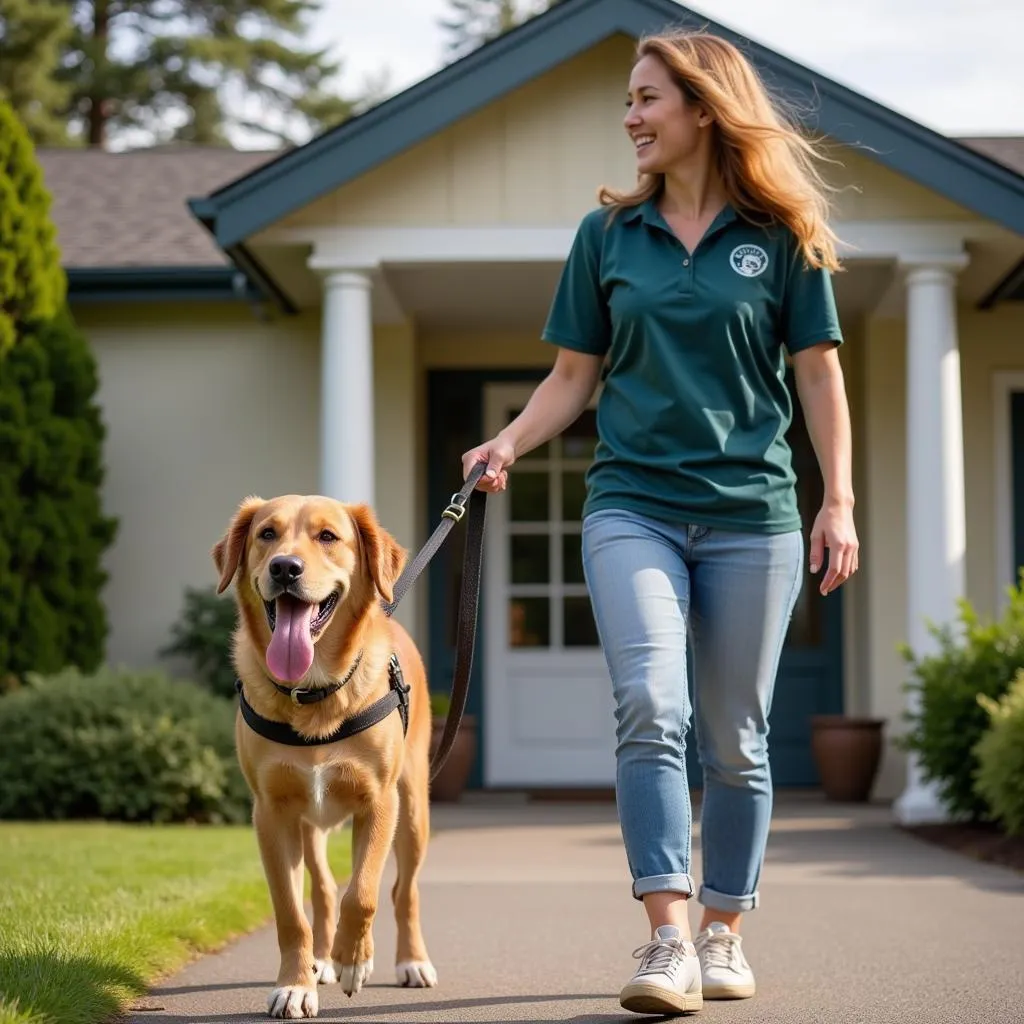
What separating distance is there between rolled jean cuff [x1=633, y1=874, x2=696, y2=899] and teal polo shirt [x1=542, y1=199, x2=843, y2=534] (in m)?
0.81

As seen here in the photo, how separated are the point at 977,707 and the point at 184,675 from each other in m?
5.44

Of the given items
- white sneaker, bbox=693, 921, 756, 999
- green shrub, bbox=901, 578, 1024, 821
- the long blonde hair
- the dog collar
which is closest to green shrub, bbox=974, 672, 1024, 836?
green shrub, bbox=901, 578, 1024, 821

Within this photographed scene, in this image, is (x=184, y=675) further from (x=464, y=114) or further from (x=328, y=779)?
(x=328, y=779)

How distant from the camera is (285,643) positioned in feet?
12.2

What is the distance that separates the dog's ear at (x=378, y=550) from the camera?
4.01m

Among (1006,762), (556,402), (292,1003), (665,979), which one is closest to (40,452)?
(1006,762)

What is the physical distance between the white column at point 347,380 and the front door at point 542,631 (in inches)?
84.6

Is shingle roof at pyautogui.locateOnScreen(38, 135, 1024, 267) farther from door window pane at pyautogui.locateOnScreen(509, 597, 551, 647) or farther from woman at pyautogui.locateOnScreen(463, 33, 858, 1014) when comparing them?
woman at pyautogui.locateOnScreen(463, 33, 858, 1014)

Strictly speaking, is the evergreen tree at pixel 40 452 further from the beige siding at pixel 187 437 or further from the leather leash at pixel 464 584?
the leather leash at pixel 464 584

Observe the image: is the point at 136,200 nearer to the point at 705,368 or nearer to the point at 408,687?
the point at 408,687

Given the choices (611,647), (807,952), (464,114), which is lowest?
(807,952)

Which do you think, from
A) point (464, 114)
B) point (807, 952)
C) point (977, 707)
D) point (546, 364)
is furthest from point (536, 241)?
point (807, 952)

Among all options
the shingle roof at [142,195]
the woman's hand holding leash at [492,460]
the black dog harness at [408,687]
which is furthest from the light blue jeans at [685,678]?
the shingle roof at [142,195]

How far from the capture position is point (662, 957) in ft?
11.6
